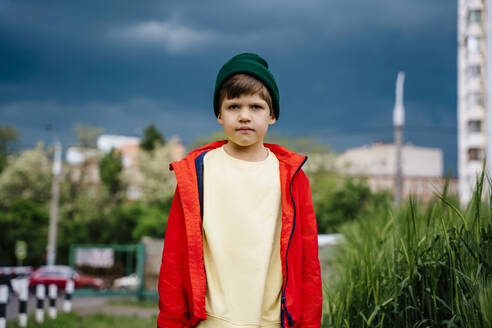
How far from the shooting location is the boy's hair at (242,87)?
2.09m

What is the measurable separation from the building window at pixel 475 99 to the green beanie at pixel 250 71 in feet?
130

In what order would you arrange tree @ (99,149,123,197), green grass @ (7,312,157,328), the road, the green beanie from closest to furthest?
the green beanie < green grass @ (7,312,157,328) < the road < tree @ (99,149,123,197)

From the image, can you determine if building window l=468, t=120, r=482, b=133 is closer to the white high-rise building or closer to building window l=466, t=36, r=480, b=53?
the white high-rise building

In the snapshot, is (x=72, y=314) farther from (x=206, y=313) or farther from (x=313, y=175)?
(x=313, y=175)

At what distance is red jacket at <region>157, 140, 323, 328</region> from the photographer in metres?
1.99

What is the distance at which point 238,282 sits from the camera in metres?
2.00

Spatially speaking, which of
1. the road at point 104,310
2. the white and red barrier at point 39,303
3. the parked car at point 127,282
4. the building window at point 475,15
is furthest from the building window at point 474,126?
the white and red barrier at point 39,303

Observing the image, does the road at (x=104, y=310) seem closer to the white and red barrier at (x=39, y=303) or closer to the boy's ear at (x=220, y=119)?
the white and red barrier at (x=39, y=303)

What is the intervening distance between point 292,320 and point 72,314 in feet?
28.6

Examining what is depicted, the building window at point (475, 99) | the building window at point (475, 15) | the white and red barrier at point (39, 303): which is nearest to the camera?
the white and red barrier at point (39, 303)

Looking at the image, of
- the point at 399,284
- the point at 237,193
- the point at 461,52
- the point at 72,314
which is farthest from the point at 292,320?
the point at 461,52

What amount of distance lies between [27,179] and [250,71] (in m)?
40.7

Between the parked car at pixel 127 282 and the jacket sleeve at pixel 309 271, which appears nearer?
the jacket sleeve at pixel 309 271

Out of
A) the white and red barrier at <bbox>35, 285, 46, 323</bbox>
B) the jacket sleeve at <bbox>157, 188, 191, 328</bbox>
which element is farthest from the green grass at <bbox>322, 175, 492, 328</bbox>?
the white and red barrier at <bbox>35, 285, 46, 323</bbox>
